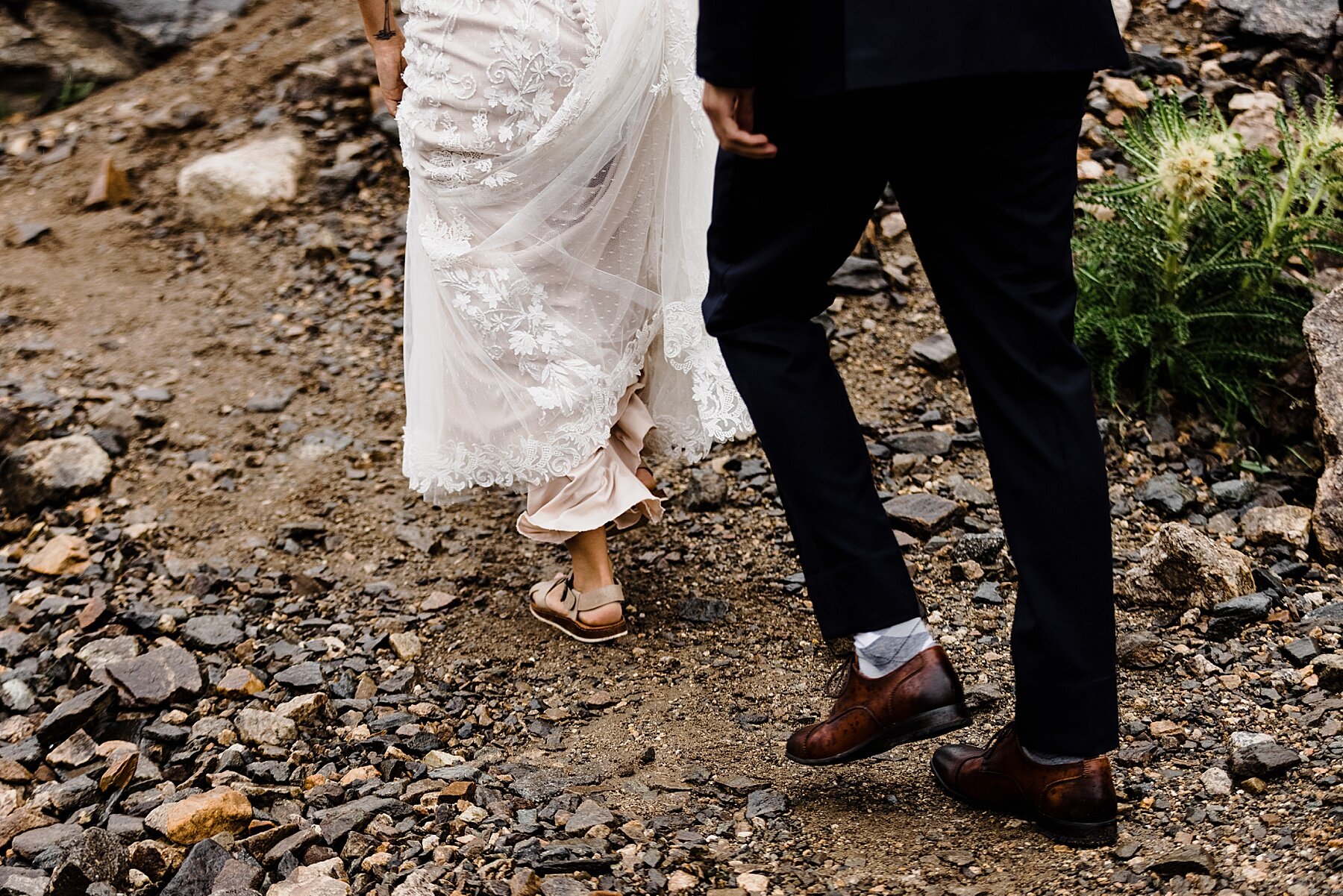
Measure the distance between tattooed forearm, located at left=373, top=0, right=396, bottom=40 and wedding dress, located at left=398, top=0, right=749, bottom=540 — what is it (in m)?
0.16

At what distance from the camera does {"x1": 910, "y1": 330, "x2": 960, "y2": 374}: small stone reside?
12.1 ft

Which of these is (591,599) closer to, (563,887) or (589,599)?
(589,599)

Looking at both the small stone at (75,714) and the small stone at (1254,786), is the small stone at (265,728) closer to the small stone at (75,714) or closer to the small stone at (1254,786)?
the small stone at (75,714)

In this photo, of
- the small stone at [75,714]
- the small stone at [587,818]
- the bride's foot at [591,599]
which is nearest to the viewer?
the small stone at [587,818]

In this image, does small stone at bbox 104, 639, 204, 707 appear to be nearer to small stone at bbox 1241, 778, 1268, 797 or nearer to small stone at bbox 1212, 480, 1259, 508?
small stone at bbox 1241, 778, 1268, 797

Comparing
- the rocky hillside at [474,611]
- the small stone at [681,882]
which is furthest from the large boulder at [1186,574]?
the small stone at [681,882]

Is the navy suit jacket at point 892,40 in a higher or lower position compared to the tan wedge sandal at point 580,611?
higher

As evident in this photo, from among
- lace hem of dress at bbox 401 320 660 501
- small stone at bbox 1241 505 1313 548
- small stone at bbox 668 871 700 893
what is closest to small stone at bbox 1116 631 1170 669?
small stone at bbox 1241 505 1313 548

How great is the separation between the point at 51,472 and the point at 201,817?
Answer: 5.64 feet

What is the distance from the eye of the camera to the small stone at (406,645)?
2820 millimetres

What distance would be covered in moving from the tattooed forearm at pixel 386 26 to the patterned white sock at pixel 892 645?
1645 millimetres

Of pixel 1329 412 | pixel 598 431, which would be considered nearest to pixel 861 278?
pixel 1329 412

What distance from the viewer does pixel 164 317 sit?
4348 millimetres

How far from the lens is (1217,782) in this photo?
2064 mm
